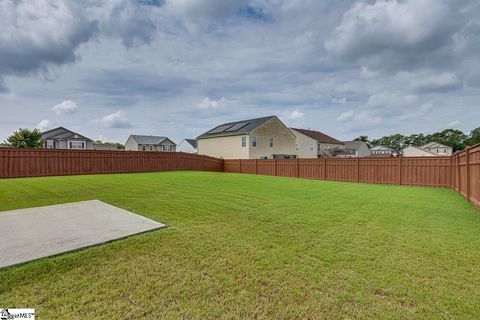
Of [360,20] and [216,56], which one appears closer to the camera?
[360,20]

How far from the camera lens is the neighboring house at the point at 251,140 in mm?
26297

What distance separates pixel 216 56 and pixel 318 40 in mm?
5711

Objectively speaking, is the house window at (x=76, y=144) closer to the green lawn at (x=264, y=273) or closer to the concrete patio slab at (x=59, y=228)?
the concrete patio slab at (x=59, y=228)

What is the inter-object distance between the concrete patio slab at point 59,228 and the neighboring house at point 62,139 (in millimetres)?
35937

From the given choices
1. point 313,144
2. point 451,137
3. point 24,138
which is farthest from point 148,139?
point 451,137

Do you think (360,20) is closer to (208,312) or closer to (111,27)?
(111,27)

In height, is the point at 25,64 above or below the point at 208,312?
above

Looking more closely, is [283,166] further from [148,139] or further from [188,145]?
[148,139]

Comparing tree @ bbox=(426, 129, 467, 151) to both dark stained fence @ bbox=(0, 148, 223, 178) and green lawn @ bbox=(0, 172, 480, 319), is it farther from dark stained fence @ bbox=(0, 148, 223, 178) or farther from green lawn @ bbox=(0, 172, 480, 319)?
green lawn @ bbox=(0, 172, 480, 319)

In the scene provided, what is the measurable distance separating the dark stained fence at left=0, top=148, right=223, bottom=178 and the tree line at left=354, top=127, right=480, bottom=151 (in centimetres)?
6974

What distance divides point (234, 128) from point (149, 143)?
73.7 feet

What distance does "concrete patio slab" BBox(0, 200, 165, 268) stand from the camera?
3.27 m

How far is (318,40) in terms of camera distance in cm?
1289

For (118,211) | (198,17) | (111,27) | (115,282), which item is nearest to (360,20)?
(198,17)
